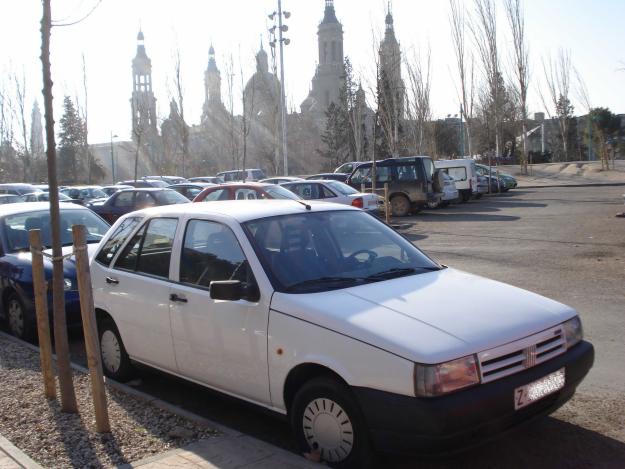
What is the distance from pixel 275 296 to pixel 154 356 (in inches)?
63.9

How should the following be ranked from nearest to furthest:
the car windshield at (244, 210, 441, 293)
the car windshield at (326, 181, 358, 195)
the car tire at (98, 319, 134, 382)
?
the car windshield at (244, 210, 441, 293), the car tire at (98, 319, 134, 382), the car windshield at (326, 181, 358, 195)

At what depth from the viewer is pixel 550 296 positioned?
879cm

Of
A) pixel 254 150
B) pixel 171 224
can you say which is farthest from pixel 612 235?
pixel 254 150

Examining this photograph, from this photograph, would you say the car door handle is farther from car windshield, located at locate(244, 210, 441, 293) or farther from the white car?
car windshield, located at locate(244, 210, 441, 293)

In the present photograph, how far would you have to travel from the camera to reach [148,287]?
5.26 m

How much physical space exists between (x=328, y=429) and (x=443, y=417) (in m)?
0.78

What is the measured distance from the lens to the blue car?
749cm

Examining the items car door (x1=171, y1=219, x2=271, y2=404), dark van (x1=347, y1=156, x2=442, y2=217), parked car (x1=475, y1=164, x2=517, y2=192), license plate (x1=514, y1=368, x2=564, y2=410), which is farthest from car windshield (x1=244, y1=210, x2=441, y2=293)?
parked car (x1=475, y1=164, x2=517, y2=192)

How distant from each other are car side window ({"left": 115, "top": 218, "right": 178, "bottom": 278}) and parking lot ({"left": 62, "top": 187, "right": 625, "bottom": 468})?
970 millimetres

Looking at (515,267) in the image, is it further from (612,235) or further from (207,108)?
(207,108)

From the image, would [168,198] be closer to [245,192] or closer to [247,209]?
[245,192]

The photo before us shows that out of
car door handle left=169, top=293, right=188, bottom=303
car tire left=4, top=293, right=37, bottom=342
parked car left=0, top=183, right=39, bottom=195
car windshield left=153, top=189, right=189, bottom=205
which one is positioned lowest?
car tire left=4, top=293, right=37, bottom=342

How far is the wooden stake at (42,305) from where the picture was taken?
5055 millimetres

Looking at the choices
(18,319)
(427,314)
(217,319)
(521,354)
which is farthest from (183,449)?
(18,319)
